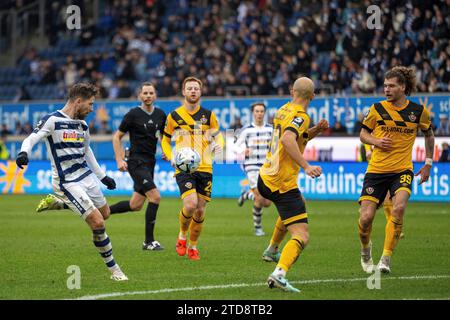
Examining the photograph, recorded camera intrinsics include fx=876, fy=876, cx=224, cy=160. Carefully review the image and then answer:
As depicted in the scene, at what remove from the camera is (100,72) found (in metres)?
35.7

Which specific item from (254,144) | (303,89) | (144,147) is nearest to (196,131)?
(144,147)

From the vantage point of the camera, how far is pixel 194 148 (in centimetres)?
1274

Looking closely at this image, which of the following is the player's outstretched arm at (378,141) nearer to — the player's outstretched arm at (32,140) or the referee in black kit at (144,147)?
the player's outstretched arm at (32,140)

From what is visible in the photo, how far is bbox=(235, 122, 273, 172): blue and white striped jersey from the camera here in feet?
57.8

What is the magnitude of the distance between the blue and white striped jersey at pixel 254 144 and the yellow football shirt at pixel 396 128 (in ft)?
21.3

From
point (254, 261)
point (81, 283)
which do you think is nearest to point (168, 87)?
point (254, 261)

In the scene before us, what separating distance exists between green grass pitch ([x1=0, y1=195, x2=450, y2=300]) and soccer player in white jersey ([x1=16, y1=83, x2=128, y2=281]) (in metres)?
0.63

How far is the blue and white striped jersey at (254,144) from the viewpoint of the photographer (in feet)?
57.8

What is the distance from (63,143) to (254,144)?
8.02 meters

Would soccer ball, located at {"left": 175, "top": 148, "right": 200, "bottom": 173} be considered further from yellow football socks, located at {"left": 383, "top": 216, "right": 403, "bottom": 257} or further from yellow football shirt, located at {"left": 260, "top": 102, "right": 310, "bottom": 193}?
yellow football socks, located at {"left": 383, "top": 216, "right": 403, "bottom": 257}

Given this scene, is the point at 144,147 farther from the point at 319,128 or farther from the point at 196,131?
the point at 319,128

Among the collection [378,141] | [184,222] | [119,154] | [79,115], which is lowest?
[184,222]

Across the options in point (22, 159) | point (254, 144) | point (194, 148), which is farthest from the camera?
point (254, 144)
